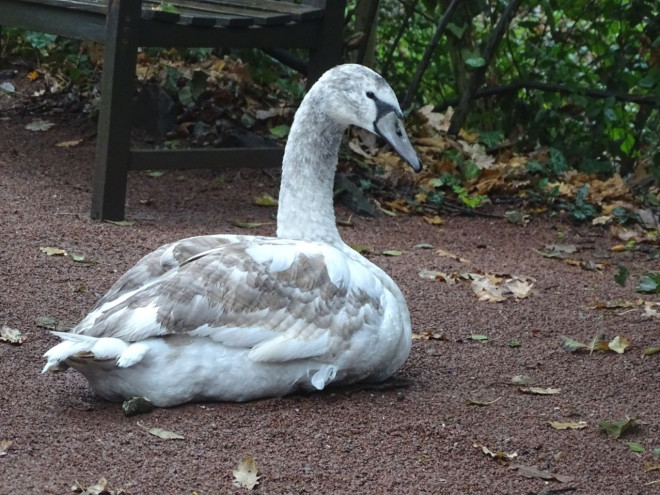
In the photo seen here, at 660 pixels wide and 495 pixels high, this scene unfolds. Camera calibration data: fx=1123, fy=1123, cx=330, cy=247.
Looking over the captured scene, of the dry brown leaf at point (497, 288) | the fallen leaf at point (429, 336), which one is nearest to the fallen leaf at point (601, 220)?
the dry brown leaf at point (497, 288)

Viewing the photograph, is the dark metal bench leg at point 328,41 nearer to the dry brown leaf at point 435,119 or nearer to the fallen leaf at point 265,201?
the fallen leaf at point 265,201

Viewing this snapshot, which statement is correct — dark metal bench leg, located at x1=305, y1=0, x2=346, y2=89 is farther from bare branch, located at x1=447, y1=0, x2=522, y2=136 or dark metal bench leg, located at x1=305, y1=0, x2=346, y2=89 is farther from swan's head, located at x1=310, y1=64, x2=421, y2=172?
swan's head, located at x1=310, y1=64, x2=421, y2=172

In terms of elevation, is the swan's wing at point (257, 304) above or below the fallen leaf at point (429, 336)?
above

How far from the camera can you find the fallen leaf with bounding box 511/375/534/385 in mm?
4054

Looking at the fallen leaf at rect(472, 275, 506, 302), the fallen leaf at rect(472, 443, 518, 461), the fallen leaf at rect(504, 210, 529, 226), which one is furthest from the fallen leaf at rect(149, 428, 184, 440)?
the fallen leaf at rect(504, 210, 529, 226)

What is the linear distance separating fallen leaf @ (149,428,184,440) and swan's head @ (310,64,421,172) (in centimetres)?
139

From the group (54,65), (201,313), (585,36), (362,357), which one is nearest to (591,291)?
(362,357)

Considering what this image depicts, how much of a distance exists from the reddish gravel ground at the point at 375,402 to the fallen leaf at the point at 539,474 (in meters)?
0.01

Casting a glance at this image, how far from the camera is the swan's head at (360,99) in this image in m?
4.09

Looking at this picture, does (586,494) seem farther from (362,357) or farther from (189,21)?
(189,21)

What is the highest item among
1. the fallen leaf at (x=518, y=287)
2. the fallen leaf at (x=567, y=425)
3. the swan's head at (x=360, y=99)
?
the swan's head at (x=360, y=99)

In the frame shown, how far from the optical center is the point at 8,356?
3861 millimetres

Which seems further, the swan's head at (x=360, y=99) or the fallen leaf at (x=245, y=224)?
the fallen leaf at (x=245, y=224)

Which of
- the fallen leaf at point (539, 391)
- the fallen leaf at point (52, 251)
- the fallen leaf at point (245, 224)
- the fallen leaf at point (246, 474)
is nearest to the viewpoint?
the fallen leaf at point (246, 474)
